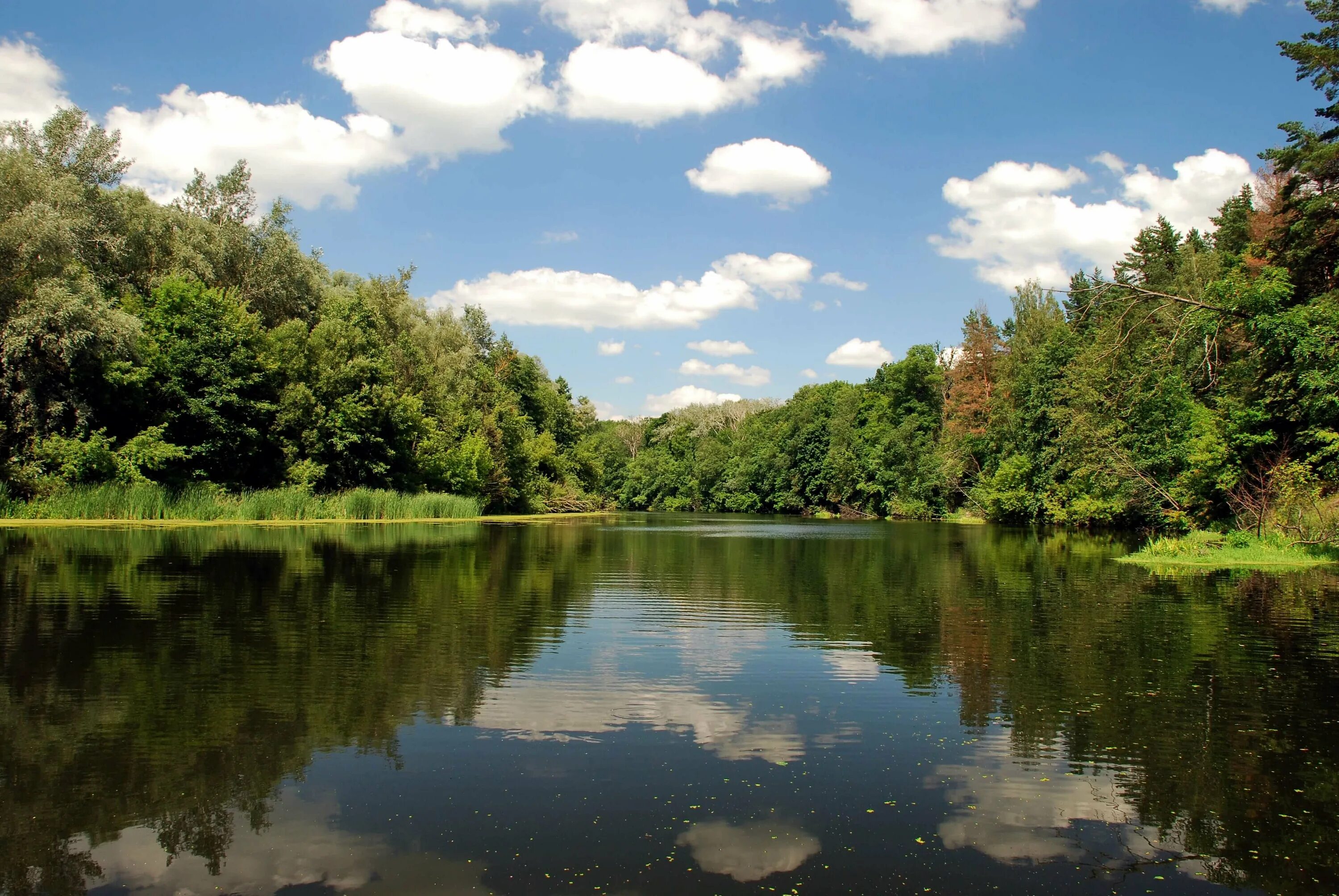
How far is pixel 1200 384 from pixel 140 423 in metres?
54.4

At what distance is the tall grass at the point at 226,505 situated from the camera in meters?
41.0

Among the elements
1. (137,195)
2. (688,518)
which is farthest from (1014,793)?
(688,518)

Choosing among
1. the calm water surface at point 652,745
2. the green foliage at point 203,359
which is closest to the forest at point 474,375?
the green foliage at point 203,359

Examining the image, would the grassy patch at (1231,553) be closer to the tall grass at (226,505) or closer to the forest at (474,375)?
the forest at (474,375)

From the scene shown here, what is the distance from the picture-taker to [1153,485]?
35.4 m

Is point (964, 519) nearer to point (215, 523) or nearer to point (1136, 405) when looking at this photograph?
point (1136, 405)

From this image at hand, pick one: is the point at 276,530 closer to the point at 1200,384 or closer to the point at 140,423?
the point at 140,423

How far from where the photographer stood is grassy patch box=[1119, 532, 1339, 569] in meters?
27.0

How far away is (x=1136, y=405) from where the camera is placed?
46.8 metres

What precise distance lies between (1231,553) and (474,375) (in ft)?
198

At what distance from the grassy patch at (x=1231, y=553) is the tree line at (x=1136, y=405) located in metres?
0.87

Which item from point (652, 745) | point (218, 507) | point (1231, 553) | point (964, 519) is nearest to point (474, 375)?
point (218, 507)

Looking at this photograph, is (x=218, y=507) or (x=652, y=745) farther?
(x=218, y=507)

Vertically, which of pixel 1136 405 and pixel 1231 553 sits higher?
pixel 1136 405
